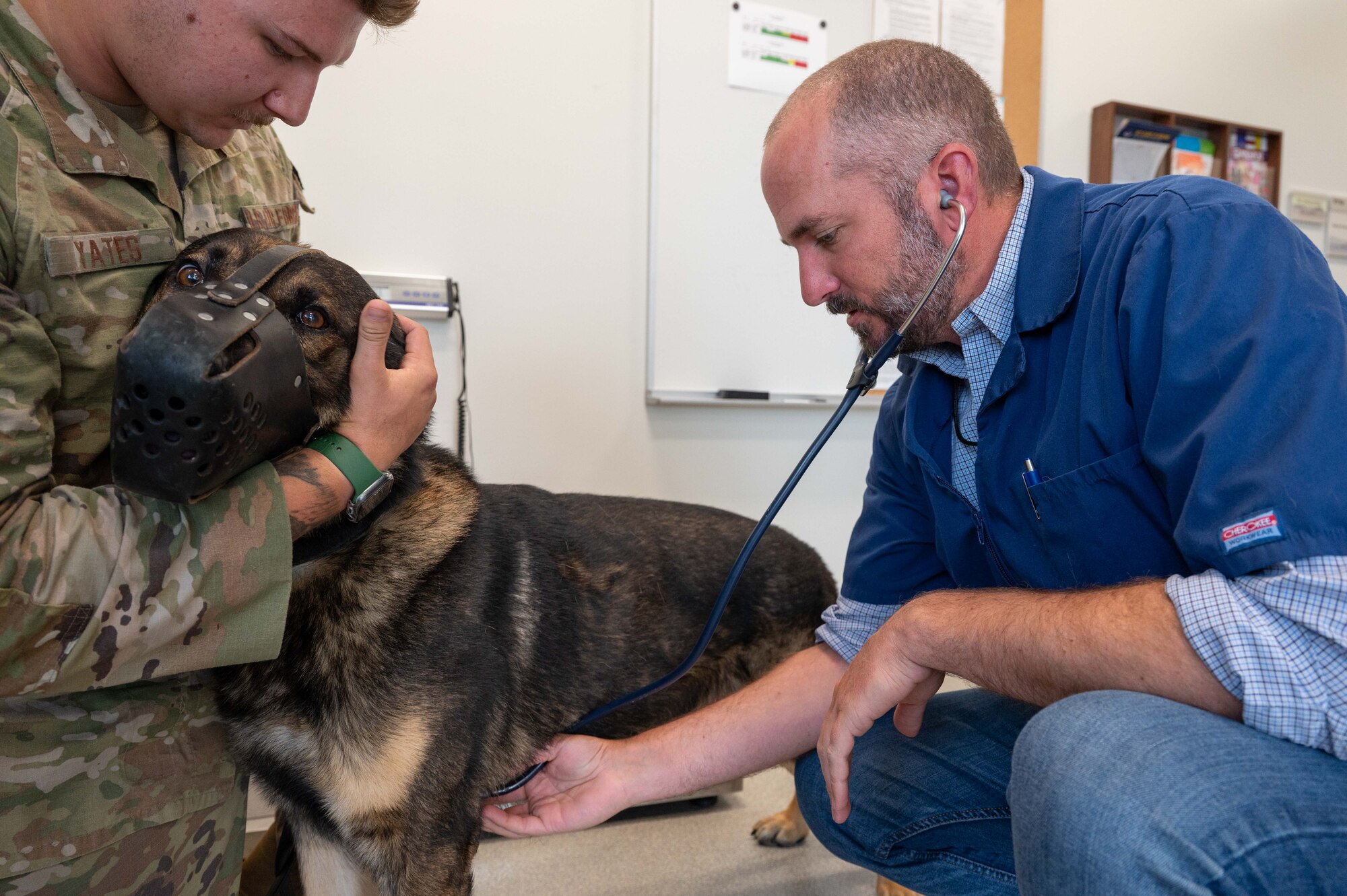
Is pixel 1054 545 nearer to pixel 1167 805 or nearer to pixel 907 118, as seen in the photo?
pixel 1167 805

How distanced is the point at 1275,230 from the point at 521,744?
1.17 metres

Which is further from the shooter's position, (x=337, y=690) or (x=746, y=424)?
(x=746, y=424)

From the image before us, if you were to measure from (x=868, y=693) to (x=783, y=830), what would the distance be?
114cm

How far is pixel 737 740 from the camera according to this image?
49.1 inches

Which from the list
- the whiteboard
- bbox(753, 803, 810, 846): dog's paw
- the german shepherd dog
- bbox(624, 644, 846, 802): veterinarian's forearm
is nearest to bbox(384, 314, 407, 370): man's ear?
the german shepherd dog

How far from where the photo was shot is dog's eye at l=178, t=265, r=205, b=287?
98cm

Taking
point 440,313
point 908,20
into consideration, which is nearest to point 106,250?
point 440,313

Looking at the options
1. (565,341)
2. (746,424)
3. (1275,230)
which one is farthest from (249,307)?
(746,424)

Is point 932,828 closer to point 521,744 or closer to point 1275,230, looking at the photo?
point 521,744

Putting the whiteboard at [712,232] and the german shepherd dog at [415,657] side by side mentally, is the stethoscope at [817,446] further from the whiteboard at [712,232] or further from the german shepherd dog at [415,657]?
the whiteboard at [712,232]

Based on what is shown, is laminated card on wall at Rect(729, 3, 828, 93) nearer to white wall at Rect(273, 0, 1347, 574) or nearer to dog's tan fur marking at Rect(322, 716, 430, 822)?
white wall at Rect(273, 0, 1347, 574)

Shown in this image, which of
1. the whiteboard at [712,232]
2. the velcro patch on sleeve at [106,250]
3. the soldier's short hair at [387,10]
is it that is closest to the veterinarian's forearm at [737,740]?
the velcro patch on sleeve at [106,250]

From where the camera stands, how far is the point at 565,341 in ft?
7.63

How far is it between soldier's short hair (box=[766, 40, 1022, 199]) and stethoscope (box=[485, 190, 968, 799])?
8 cm
